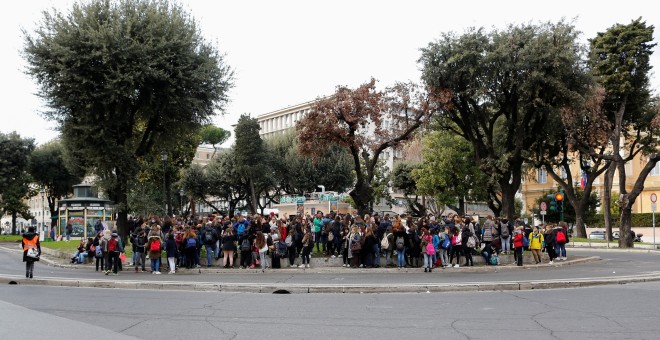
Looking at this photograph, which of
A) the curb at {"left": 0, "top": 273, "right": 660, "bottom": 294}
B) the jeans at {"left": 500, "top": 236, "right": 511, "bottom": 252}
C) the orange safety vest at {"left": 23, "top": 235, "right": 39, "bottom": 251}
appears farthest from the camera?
the jeans at {"left": 500, "top": 236, "right": 511, "bottom": 252}

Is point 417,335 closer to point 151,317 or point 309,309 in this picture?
Answer: point 309,309

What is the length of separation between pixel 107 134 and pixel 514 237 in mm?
18411

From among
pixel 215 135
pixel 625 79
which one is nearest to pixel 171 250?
pixel 625 79

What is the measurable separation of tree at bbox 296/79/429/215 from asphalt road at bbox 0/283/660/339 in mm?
14107

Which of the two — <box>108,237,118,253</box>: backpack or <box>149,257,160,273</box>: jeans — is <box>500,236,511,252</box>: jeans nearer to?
<box>149,257,160,273</box>: jeans

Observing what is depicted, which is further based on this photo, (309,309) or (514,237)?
(514,237)

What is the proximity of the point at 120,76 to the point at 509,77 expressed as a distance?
1727 centimetres

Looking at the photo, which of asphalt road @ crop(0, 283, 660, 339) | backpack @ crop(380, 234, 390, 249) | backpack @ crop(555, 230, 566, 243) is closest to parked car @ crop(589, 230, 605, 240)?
backpack @ crop(555, 230, 566, 243)

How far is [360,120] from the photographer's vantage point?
29.1m

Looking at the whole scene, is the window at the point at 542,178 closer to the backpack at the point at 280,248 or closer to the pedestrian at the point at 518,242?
the pedestrian at the point at 518,242

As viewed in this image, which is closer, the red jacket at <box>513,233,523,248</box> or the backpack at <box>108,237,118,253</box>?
the backpack at <box>108,237,118,253</box>

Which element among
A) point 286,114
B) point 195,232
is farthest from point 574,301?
point 286,114

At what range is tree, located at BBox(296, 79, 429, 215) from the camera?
28953 mm

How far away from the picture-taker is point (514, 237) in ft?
77.4
